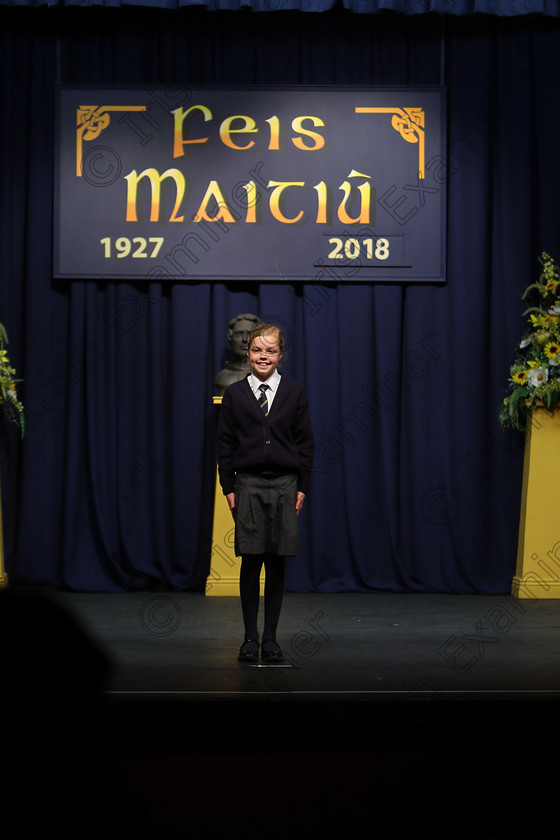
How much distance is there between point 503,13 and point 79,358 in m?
2.98

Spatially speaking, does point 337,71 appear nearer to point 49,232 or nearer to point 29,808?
point 49,232

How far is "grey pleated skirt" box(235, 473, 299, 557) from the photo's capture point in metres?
3.87

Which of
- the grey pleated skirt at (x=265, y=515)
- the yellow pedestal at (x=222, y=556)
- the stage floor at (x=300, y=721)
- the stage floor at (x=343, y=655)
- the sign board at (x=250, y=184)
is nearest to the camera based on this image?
the stage floor at (x=300, y=721)

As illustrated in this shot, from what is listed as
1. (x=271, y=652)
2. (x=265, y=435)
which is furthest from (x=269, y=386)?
(x=271, y=652)

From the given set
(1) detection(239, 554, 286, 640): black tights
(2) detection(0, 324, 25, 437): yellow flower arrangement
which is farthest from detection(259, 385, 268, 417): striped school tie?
(2) detection(0, 324, 25, 437): yellow flower arrangement

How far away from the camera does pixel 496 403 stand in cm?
583

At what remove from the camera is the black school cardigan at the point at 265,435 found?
3.90m

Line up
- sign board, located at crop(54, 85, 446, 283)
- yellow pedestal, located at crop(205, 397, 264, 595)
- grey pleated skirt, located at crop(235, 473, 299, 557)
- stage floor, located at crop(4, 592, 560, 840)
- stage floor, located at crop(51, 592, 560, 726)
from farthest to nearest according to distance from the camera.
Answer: sign board, located at crop(54, 85, 446, 283) < yellow pedestal, located at crop(205, 397, 264, 595) < grey pleated skirt, located at crop(235, 473, 299, 557) < stage floor, located at crop(51, 592, 560, 726) < stage floor, located at crop(4, 592, 560, 840)

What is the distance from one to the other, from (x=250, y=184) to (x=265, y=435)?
235cm

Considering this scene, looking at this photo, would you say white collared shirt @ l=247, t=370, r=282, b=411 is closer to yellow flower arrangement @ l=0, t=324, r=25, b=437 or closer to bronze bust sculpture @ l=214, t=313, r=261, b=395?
bronze bust sculpture @ l=214, t=313, r=261, b=395

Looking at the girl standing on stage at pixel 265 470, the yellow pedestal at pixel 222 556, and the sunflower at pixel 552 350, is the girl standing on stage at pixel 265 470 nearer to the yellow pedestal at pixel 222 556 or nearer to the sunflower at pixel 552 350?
the yellow pedestal at pixel 222 556

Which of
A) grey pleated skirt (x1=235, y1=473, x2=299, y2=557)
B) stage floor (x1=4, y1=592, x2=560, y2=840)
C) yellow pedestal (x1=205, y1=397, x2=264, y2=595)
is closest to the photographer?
stage floor (x1=4, y1=592, x2=560, y2=840)

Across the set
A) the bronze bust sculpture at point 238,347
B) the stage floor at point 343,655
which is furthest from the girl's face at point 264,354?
the bronze bust sculpture at point 238,347

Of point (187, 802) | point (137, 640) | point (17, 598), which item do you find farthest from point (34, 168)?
point (17, 598)
